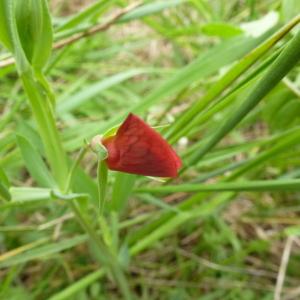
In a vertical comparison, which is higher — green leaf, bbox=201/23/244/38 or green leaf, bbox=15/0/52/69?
green leaf, bbox=15/0/52/69

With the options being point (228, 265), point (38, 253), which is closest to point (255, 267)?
point (228, 265)

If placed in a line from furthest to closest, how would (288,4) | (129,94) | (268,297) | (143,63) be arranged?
(143,63)
(129,94)
(268,297)
(288,4)

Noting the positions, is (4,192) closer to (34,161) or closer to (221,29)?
(34,161)

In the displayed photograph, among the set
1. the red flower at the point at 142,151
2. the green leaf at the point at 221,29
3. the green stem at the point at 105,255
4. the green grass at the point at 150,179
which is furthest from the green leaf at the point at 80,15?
the red flower at the point at 142,151

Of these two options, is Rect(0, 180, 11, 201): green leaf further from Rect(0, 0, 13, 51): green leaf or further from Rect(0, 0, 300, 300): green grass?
Rect(0, 0, 13, 51): green leaf

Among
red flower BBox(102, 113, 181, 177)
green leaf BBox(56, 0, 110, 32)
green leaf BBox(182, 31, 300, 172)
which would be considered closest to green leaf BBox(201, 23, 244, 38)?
green leaf BBox(56, 0, 110, 32)

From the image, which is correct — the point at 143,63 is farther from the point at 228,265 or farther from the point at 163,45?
the point at 228,265

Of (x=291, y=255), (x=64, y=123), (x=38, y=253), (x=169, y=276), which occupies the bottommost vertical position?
(x=291, y=255)
